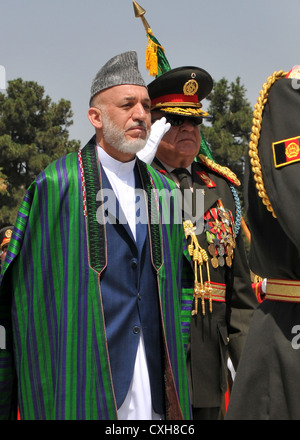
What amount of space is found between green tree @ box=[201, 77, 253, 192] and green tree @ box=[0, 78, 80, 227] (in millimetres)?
4013

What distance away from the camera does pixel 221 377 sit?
4.41 meters

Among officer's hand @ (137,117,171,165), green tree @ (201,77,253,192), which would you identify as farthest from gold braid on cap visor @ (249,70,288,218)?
green tree @ (201,77,253,192)

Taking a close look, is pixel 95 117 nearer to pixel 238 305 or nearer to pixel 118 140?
pixel 118 140

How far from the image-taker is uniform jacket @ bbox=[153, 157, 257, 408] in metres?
4.31

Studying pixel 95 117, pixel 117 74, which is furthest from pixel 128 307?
pixel 117 74

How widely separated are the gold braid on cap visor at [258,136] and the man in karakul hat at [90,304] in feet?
2.74

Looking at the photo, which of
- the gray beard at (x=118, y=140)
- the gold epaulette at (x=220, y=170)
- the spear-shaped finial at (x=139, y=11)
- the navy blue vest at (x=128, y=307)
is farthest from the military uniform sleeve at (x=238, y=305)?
the spear-shaped finial at (x=139, y=11)

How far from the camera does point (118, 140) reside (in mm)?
3479

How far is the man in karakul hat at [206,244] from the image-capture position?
4.35 metres

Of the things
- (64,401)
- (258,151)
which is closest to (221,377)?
(64,401)

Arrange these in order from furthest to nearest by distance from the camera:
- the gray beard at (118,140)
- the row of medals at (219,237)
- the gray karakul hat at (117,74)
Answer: the row of medals at (219,237)
the gray karakul hat at (117,74)
the gray beard at (118,140)

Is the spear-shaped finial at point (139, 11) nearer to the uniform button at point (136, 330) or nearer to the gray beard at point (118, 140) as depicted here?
the gray beard at point (118, 140)

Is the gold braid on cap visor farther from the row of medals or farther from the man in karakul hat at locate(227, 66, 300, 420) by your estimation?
the row of medals
